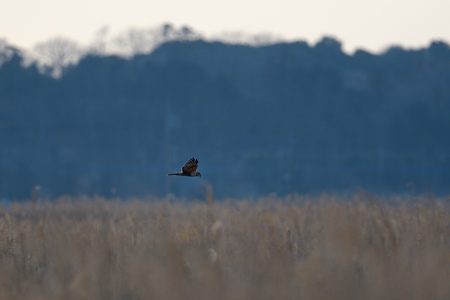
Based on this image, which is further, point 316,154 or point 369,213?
point 316,154

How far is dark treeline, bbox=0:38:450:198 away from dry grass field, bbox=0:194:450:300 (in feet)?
149

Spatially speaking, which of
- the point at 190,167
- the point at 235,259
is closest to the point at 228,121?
the point at 235,259

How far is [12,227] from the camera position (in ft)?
34.6

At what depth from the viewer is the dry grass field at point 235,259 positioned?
239 inches

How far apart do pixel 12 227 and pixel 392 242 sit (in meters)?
3.97

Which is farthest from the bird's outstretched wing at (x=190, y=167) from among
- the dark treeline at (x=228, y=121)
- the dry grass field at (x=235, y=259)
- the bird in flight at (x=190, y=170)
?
the dark treeline at (x=228, y=121)

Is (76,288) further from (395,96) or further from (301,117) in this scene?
(395,96)

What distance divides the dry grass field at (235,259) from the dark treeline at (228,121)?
45.3 metres

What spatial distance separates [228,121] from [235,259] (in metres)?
57.8

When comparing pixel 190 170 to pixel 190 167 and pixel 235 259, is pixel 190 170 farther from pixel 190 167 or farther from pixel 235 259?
pixel 235 259

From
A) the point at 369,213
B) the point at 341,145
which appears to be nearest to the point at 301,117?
the point at 341,145

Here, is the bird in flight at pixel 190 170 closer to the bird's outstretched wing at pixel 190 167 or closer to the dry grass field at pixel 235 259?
the bird's outstretched wing at pixel 190 167

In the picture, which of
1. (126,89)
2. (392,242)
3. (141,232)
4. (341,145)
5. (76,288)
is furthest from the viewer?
(126,89)

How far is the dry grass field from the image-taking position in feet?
19.9
